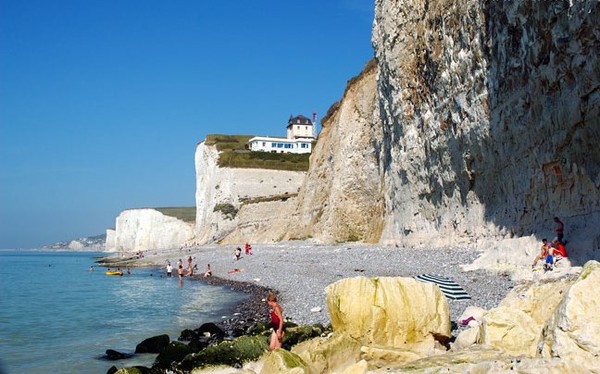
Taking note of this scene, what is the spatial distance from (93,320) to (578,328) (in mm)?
13837

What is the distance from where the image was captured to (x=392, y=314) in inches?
285

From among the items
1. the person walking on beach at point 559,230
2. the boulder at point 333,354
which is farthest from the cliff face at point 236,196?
the boulder at point 333,354

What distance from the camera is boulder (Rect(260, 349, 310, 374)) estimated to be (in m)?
6.08

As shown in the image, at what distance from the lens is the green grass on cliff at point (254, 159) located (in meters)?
64.0

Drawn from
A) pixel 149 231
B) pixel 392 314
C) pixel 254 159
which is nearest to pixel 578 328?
pixel 392 314

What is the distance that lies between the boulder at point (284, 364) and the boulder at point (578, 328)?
2.55 metres

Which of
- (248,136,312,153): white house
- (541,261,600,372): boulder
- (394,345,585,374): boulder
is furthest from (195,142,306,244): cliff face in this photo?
(541,261,600,372): boulder

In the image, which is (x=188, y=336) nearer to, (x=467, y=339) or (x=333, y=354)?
(x=333, y=354)

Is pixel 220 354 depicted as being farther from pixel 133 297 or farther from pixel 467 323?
pixel 133 297

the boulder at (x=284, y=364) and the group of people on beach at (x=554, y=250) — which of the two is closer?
the boulder at (x=284, y=364)

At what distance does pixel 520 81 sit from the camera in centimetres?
1475

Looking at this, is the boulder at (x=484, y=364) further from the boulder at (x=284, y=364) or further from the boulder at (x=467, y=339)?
the boulder at (x=284, y=364)

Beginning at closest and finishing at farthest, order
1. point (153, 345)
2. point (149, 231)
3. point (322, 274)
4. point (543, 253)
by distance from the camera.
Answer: point (153, 345) < point (543, 253) < point (322, 274) < point (149, 231)

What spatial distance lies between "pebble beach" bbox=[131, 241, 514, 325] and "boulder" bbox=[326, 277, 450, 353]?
1.93 meters
